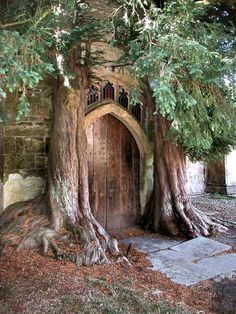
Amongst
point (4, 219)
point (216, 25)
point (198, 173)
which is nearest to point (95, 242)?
point (4, 219)

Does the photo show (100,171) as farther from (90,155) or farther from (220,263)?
(220,263)

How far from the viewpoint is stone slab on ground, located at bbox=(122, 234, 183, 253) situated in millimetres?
5363

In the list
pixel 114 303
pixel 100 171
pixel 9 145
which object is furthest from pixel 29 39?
pixel 100 171

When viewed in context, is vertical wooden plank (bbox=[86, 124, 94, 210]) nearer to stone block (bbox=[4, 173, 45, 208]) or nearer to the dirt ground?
stone block (bbox=[4, 173, 45, 208])

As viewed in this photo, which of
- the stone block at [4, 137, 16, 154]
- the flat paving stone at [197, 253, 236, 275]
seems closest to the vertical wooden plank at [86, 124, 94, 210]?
the stone block at [4, 137, 16, 154]

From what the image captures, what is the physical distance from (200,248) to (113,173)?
2215mm

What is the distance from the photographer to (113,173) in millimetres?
6566

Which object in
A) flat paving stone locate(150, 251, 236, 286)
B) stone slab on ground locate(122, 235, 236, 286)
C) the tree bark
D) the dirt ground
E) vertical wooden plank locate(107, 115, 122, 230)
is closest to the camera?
the dirt ground

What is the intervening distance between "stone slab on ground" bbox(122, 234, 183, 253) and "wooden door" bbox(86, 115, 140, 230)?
0.78m

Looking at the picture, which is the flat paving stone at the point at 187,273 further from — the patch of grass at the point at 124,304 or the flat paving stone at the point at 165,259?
the patch of grass at the point at 124,304

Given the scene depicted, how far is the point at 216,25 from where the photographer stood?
4.15 metres

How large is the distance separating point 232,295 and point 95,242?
5.77 ft

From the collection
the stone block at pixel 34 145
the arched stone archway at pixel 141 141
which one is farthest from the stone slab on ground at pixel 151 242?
the stone block at pixel 34 145

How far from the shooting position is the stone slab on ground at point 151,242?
5363 mm
